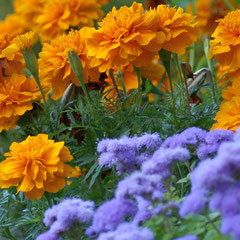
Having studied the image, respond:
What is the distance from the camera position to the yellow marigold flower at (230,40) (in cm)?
120

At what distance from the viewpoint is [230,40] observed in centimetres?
121

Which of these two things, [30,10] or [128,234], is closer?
[128,234]

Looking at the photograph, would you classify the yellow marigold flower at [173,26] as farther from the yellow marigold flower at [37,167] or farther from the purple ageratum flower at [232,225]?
the purple ageratum flower at [232,225]

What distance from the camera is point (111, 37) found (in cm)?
113

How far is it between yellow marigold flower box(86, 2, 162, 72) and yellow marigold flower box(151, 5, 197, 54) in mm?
32

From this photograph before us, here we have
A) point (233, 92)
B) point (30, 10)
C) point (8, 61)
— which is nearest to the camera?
point (233, 92)

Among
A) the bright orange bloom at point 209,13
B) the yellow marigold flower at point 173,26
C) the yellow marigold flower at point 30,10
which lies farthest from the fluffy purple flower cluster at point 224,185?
the yellow marigold flower at point 30,10

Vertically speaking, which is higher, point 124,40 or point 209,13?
point 124,40

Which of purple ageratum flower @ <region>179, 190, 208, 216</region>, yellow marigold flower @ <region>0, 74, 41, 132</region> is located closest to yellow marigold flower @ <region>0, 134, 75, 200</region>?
yellow marigold flower @ <region>0, 74, 41, 132</region>

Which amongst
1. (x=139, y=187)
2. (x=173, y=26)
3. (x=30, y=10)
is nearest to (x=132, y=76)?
(x=173, y=26)

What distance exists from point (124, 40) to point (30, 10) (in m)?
1.02

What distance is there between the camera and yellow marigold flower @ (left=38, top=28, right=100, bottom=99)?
47.1 inches

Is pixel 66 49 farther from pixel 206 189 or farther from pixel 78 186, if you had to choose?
pixel 206 189

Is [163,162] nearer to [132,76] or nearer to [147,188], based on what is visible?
[147,188]
